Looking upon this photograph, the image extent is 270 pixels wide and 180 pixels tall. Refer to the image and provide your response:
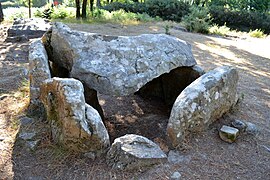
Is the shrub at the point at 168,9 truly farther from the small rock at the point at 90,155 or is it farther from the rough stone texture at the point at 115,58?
the small rock at the point at 90,155

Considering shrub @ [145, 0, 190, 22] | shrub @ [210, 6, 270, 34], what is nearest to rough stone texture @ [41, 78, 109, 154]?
shrub @ [145, 0, 190, 22]

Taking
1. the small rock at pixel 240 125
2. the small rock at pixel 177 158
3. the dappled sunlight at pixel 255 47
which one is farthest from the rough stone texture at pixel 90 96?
the dappled sunlight at pixel 255 47

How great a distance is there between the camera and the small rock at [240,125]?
143 inches

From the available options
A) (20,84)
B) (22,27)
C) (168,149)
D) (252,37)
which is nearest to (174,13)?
(252,37)

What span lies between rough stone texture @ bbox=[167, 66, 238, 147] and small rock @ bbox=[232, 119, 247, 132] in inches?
8.1

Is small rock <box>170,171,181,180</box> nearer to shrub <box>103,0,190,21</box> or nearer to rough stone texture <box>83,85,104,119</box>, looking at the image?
rough stone texture <box>83,85,104,119</box>

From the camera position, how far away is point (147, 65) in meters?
3.78

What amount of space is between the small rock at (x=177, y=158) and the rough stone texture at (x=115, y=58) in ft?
2.90

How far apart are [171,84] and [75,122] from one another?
7.27 ft

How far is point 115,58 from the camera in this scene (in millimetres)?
3740

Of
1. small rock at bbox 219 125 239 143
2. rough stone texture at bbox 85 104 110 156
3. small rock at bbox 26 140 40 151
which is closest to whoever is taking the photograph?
rough stone texture at bbox 85 104 110 156

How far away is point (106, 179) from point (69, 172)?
0.38m

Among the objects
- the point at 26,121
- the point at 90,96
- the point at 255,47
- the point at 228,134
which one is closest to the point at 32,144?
the point at 26,121

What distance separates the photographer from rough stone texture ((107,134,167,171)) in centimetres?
292
